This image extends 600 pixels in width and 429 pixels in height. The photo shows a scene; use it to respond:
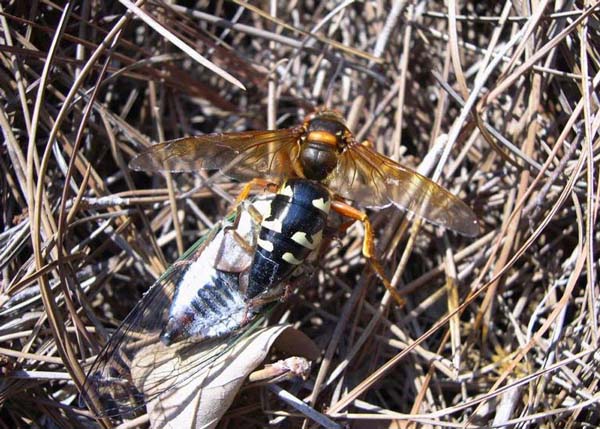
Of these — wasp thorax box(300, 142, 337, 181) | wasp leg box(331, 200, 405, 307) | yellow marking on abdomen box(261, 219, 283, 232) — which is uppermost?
wasp thorax box(300, 142, 337, 181)

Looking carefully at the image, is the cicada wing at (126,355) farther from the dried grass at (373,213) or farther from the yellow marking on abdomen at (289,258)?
the yellow marking on abdomen at (289,258)

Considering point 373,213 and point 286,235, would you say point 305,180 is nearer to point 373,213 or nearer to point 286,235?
point 286,235

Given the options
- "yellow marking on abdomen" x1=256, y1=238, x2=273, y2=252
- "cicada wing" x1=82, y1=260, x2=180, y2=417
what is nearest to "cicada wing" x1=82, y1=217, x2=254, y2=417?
"cicada wing" x1=82, y1=260, x2=180, y2=417

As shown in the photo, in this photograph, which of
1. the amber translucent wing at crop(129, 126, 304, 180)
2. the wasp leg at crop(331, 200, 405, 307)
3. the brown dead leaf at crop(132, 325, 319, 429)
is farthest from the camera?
the wasp leg at crop(331, 200, 405, 307)

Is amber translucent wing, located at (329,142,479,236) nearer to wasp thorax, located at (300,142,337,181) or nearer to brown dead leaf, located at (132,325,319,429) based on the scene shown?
wasp thorax, located at (300,142,337,181)

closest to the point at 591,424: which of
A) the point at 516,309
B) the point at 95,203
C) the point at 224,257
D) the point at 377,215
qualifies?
the point at 516,309

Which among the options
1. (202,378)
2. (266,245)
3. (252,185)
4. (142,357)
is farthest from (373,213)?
(142,357)
